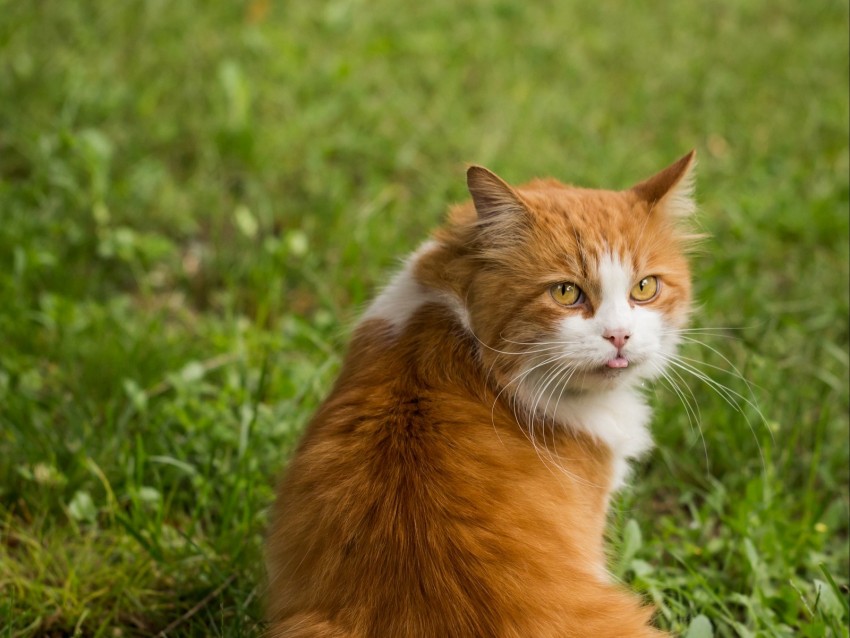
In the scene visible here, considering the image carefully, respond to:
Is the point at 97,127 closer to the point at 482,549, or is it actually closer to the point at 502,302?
the point at 502,302

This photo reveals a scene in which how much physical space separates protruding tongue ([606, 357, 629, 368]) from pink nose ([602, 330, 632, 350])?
0.03 metres

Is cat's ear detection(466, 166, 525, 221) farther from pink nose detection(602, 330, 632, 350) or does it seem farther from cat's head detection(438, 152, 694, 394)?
pink nose detection(602, 330, 632, 350)

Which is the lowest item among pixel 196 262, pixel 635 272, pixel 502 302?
pixel 196 262

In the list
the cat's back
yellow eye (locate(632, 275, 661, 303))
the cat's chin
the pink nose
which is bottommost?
the cat's back

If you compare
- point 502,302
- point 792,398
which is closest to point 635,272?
point 502,302

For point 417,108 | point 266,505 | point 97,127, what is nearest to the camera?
point 266,505

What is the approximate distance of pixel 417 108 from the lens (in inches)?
217

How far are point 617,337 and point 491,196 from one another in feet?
1.66

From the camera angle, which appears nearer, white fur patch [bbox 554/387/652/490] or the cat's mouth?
the cat's mouth

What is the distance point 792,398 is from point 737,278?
901 millimetres

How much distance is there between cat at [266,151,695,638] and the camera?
2146 millimetres

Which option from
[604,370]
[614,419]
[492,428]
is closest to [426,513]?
[492,428]

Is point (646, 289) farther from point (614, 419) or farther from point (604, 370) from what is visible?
point (614, 419)

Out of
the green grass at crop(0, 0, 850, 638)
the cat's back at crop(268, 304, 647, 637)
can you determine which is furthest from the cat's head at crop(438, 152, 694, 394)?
the green grass at crop(0, 0, 850, 638)
